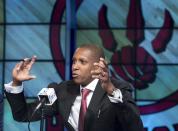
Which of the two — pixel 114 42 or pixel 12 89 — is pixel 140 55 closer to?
pixel 114 42

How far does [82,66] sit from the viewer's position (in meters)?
3.25

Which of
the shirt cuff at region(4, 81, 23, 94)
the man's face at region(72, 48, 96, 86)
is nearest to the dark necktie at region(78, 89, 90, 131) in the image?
the man's face at region(72, 48, 96, 86)

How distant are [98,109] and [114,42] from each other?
5.08 ft

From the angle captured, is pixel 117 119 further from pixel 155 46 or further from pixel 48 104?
pixel 155 46

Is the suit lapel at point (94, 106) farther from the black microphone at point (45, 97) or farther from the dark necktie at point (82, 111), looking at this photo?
the black microphone at point (45, 97)

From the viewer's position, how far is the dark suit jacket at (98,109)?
3.13 metres

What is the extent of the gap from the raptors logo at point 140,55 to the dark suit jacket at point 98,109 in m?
1.31

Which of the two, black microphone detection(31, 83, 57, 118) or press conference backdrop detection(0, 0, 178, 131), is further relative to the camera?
press conference backdrop detection(0, 0, 178, 131)

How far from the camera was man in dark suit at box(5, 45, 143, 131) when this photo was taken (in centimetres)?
313

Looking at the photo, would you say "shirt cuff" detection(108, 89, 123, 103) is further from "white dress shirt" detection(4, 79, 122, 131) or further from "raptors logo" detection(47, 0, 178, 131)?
"raptors logo" detection(47, 0, 178, 131)

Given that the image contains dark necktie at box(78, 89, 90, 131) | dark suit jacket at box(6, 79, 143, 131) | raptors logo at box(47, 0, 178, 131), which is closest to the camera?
dark suit jacket at box(6, 79, 143, 131)

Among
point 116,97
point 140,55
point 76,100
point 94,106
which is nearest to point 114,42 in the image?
point 140,55

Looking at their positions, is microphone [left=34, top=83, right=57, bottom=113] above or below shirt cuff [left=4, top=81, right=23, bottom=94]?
below

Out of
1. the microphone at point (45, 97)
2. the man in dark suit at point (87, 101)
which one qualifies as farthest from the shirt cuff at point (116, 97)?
the microphone at point (45, 97)
